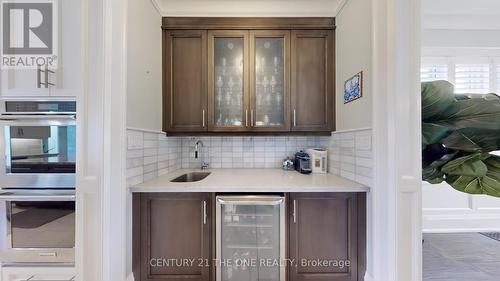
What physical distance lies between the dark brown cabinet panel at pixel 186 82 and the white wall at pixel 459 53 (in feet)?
9.93

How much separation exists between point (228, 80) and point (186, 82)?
0.42 metres

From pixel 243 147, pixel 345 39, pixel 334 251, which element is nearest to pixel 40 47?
pixel 243 147

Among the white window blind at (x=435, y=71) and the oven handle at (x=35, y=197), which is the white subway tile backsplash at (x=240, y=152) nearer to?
the oven handle at (x=35, y=197)

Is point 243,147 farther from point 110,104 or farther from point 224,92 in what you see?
point 110,104

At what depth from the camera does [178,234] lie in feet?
5.49

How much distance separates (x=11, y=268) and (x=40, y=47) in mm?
1510

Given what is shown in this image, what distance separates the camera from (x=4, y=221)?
4.98ft

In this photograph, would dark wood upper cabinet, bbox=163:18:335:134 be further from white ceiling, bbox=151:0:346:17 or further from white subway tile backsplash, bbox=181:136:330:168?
white subway tile backsplash, bbox=181:136:330:168

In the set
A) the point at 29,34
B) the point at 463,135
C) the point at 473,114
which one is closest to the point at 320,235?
the point at 463,135

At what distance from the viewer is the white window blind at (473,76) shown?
127 inches

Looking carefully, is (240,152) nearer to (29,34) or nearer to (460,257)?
(29,34)

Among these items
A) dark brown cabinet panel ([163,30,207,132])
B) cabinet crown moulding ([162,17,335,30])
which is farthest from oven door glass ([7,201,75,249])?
cabinet crown moulding ([162,17,335,30])

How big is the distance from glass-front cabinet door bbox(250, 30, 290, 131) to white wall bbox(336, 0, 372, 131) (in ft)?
1.58

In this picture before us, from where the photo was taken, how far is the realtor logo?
1542mm
